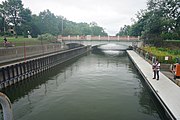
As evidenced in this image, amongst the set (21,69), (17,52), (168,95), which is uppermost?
(17,52)

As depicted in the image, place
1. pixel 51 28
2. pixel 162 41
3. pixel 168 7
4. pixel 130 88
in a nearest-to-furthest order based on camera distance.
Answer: pixel 130 88 < pixel 162 41 < pixel 168 7 < pixel 51 28

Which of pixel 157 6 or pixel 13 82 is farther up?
pixel 157 6

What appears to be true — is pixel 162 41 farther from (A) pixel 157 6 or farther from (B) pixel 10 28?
(B) pixel 10 28

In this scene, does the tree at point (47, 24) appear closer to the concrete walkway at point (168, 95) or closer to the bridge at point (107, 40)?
A: the bridge at point (107, 40)

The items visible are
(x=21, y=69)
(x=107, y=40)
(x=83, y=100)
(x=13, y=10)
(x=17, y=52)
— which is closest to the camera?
(x=83, y=100)

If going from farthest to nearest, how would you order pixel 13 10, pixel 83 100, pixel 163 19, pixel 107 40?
pixel 107 40
pixel 13 10
pixel 163 19
pixel 83 100

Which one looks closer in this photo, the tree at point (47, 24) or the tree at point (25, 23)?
the tree at point (25, 23)

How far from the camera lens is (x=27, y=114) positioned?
1402 cm

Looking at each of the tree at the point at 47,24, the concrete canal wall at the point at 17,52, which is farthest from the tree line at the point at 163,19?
the tree at the point at 47,24

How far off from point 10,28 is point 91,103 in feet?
192

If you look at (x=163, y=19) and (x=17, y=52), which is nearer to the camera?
(x=17, y=52)

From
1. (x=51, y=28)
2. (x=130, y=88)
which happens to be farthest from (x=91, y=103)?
(x=51, y=28)

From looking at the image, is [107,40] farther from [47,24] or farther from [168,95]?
[168,95]

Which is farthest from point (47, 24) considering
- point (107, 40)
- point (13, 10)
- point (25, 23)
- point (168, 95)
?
point (168, 95)
